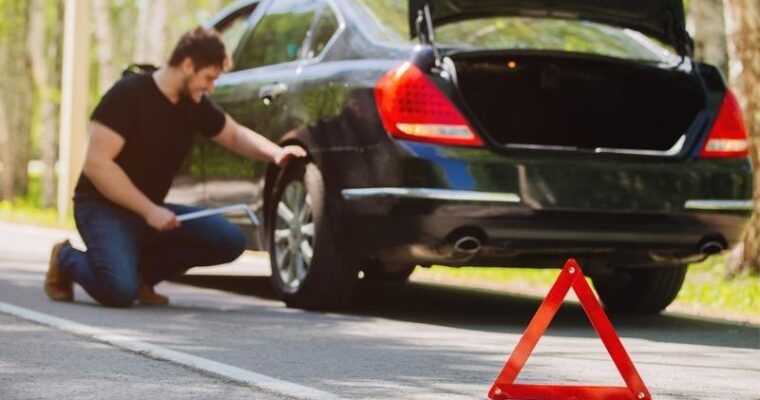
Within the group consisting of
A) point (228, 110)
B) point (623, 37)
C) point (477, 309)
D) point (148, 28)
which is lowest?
point (148, 28)

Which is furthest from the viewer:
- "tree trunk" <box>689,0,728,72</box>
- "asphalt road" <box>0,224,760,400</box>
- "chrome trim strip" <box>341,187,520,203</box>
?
"tree trunk" <box>689,0,728,72</box>

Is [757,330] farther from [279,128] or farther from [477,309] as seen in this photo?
[279,128]

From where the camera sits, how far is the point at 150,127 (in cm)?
907

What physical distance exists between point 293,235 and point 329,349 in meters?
1.95

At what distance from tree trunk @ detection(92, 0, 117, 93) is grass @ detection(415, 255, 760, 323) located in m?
11.9

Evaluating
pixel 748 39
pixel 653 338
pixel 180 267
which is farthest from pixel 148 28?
pixel 653 338

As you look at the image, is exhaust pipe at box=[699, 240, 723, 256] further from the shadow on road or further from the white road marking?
the white road marking

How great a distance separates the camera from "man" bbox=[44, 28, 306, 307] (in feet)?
29.0

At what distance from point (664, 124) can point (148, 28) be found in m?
16.5

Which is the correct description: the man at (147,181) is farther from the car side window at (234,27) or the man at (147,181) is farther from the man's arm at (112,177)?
the car side window at (234,27)

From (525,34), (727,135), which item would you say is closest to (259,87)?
(525,34)

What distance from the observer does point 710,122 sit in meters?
8.55

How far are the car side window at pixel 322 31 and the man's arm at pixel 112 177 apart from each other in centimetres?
110

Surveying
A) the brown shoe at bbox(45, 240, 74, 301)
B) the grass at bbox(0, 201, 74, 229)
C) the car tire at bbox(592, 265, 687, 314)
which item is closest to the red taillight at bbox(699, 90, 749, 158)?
the car tire at bbox(592, 265, 687, 314)
